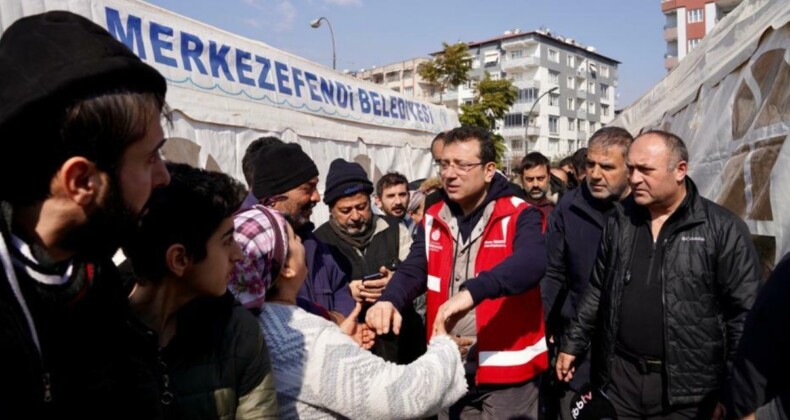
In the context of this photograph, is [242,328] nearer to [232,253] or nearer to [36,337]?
[232,253]

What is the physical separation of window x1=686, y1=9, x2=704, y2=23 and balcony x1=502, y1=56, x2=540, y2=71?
62.8ft

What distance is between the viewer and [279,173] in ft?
10.6

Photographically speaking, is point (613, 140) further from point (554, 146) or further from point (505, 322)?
point (554, 146)

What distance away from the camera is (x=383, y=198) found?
5.50 meters

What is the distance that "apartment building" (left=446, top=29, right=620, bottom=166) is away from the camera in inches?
2982

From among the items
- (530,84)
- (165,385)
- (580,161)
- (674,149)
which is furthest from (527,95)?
(165,385)

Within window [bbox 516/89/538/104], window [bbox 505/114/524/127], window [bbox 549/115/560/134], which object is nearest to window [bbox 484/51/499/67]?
window [bbox 516/89/538/104]

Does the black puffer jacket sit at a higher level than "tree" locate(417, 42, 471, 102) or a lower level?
lower

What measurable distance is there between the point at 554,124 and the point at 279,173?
78813 mm

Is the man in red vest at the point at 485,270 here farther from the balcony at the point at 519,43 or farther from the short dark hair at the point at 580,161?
the balcony at the point at 519,43

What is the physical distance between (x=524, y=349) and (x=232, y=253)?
6.42 feet

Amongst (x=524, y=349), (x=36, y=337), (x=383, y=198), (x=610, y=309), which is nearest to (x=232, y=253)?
(x=36, y=337)

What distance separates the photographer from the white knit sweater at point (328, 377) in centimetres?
171

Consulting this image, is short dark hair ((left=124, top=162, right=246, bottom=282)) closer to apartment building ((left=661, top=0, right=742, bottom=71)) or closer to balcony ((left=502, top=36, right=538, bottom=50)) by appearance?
apartment building ((left=661, top=0, right=742, bottom=71))
